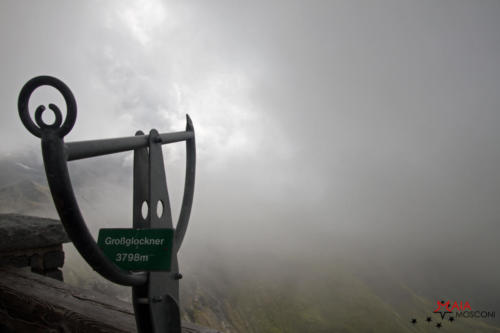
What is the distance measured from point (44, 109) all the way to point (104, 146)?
0.33 m

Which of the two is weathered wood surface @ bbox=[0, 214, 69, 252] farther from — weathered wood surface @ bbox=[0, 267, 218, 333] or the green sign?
the green sign

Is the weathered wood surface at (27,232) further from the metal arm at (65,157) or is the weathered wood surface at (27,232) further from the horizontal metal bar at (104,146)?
the metal arm at (65,157)

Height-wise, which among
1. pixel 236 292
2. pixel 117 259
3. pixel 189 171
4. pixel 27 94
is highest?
pixel 27 94

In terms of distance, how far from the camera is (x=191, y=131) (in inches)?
111

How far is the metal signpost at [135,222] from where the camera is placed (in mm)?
1291

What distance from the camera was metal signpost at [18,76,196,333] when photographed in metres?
1.29

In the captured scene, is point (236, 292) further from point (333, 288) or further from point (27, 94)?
point (27, 94)

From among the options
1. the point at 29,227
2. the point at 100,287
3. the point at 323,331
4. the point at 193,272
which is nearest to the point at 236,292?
the point at 193,272

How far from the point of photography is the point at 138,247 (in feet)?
5.57

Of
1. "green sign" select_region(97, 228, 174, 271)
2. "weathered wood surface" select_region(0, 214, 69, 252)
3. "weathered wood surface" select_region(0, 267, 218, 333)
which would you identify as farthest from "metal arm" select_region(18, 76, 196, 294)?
"weathered wood surface" select_region(0, 214, 69, 252)

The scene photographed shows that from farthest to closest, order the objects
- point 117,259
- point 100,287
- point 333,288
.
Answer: point 333,288, point 100,287, point 117,259

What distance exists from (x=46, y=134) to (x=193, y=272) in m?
96.3

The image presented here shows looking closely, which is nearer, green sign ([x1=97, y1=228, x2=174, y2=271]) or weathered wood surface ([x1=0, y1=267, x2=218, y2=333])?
green sign ([x1=97, y1=228, x2=174, y2=271])

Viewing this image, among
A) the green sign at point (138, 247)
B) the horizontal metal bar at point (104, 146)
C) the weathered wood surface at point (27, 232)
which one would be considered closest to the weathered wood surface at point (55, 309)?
the weathered wood surface at point (27, 232)
